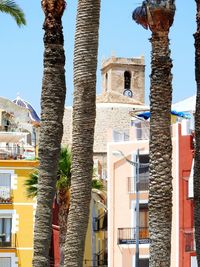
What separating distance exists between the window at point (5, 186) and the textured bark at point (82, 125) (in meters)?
38.9

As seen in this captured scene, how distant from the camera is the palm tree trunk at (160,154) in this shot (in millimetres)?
21609

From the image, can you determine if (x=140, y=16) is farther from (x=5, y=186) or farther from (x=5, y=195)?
(x=5, y=186)

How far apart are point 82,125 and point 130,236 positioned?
29301mm

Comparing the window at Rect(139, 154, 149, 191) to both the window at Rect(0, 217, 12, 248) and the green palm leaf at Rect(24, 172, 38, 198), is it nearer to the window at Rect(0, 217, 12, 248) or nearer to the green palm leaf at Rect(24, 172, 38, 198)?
the green palm leaf at Rect(24, 172, 38, 198)

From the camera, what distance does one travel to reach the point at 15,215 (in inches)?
2404

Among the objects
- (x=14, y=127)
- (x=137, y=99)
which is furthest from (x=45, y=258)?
(x=137, y=99)

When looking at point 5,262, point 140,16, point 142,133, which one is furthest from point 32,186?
point 140,16

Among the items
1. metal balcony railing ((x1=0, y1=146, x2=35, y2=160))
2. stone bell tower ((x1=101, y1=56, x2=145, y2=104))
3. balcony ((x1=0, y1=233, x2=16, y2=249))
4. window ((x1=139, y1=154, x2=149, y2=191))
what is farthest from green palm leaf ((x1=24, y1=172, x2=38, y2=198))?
stone bell tower ((x1=101, y1=56, x2=145, y2=104))

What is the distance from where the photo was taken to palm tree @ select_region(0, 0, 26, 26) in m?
33.8

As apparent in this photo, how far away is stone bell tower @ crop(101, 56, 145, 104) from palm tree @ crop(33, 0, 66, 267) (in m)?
109

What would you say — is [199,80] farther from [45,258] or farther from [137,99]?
[137,99]

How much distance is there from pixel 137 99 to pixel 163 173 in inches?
4366

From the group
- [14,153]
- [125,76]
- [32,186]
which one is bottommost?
[32,186]

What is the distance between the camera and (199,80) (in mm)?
22156
